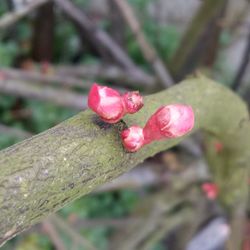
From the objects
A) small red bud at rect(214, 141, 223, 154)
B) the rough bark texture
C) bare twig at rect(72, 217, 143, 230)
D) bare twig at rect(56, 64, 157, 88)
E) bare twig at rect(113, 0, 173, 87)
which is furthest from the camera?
bare twig at rect(56, 64, 157, 88)

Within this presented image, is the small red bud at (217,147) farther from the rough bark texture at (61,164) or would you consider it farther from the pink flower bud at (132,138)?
the pink flower bud at (132,138)

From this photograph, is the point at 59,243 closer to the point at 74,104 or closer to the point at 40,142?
the point at 74,104

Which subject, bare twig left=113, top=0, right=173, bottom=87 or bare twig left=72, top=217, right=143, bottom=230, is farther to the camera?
bare twig left=72, top=217, right=143, bottom=230

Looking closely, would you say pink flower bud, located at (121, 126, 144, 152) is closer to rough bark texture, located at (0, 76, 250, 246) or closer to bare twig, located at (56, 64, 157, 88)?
rough bark texture, located at (0, 76, 250, 246)

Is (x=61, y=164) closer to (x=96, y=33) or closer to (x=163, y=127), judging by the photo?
(x=163, y=127)

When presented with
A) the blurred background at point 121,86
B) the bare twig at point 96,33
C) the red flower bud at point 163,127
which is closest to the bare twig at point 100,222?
the blurred background at point 121,86

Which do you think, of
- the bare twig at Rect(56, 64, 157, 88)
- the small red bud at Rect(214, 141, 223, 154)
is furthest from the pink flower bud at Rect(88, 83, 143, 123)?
the bare twig at Rect(56, 64, 157, 88)

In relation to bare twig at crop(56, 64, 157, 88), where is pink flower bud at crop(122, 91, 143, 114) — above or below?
above
